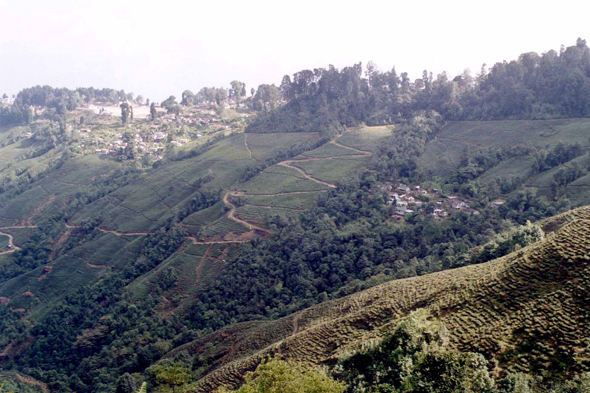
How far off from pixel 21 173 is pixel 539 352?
254 feet

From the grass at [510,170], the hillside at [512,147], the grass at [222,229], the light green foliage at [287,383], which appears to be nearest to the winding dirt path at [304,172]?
the hillside at [512,147]

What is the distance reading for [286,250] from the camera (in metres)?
35.8

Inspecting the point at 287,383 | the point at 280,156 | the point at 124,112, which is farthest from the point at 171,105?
the point at 287,383

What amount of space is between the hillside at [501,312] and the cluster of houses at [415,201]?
61.8 feet

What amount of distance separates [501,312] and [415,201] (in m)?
28.3

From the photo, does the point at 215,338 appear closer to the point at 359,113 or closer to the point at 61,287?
the point at 61,287

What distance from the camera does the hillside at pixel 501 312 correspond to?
1147 cm

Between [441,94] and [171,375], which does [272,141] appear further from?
[171,375]

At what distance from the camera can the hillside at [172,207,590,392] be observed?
11.5 meters

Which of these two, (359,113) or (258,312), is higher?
(359,113)

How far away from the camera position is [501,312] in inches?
512

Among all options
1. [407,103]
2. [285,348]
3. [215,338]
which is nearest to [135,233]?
[215,338]

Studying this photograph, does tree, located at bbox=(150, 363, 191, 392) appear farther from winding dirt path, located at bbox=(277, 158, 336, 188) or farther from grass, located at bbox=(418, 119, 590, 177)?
grass, located at bbox=(418, 119, 590, 177)

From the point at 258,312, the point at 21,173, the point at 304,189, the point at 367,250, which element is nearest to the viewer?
the point at 258,312
